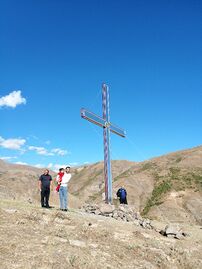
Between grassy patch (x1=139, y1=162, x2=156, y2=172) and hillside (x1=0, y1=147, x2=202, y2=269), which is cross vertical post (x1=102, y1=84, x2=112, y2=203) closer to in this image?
hillside (x1=0, y1=147, x2=202, y2=269)

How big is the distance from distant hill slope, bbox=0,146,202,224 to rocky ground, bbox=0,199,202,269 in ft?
80.2

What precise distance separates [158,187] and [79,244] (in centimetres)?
5546

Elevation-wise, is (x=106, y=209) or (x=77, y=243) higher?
(x=106, y=209)

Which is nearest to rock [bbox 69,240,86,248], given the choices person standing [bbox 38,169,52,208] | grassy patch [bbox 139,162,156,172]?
person standing [bbox 38,169,52,208]

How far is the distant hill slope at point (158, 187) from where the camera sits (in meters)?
55.7

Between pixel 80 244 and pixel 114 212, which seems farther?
pixel 114 212

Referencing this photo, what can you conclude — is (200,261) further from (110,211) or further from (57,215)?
(110,211)

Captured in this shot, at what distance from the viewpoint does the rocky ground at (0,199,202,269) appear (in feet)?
41.5

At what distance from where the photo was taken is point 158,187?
6869 centimetres

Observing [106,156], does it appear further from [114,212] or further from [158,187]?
[158,187]

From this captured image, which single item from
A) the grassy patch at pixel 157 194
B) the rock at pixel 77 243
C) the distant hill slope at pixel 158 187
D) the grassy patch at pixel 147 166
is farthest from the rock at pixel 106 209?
the grassy patch at pixel 147 166

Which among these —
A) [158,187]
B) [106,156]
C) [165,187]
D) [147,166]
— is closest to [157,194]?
[165,187]

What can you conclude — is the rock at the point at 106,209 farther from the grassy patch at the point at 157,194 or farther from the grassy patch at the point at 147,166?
the grassy patch at the point at 147,166

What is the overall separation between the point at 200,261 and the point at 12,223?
27.7 ft
